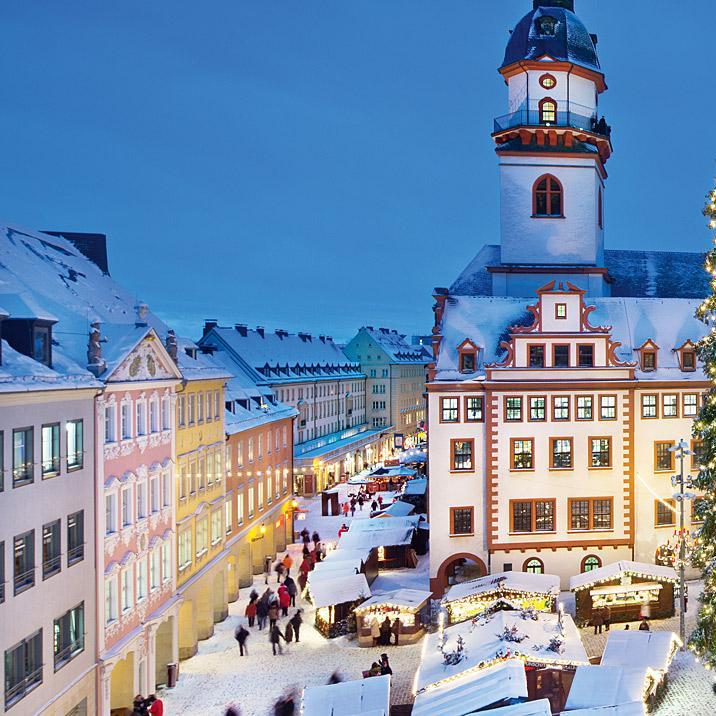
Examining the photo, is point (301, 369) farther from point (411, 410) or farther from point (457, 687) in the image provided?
point (457, 687)

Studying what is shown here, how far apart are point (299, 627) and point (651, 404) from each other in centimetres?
1969

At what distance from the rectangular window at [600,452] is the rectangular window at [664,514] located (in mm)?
3237

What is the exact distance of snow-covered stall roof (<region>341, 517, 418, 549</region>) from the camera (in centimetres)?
3691

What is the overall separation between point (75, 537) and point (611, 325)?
28.4m

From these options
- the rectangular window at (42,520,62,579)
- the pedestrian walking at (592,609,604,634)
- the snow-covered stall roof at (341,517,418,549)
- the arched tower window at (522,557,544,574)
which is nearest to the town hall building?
the arched tower window at (522,557,544,574)

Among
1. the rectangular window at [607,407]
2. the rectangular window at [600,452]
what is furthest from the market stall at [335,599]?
the rectangular window at [607,407]

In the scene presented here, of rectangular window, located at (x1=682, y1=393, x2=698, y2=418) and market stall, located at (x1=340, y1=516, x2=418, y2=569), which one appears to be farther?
Result: market stall, located at (x1=340, y1=516, x2=418, y2=569)

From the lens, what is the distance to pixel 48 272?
24891mm

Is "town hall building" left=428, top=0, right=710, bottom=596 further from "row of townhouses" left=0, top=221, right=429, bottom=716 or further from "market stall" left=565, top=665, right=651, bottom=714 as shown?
"market stall" left=565, top=665, right=651, bottom=714

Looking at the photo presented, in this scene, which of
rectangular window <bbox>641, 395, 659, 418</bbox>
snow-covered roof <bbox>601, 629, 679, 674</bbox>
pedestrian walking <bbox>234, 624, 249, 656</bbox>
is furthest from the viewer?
rectangular window <bbox>641, 395, 659, 418</bbox>

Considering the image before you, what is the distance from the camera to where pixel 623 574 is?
28.6 meters

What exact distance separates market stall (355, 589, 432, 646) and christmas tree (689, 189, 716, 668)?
12.7 metres

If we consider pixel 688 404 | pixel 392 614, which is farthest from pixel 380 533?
pixel 688 404

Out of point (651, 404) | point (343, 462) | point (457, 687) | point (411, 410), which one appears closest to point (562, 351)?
point (651, 404)
